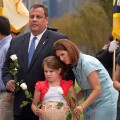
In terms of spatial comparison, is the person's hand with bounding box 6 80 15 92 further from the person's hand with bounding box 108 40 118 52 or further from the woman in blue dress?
the person's hand with bounding box 108 40 118 52

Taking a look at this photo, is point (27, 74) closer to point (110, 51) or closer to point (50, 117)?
point (50, 117)

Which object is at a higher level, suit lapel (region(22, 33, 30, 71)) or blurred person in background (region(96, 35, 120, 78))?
suit lapel (region(22, 33, 30, 71))

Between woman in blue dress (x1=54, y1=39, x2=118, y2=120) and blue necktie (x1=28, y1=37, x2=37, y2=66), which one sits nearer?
woman in blue dress (x1=54, y1=39, x2=118, y2=120)

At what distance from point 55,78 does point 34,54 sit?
1.43 ft

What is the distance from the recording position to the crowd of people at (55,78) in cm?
556

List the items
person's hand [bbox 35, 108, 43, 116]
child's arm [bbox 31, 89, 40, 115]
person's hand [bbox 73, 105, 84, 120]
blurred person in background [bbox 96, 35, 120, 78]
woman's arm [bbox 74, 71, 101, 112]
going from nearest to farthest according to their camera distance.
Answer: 1. person's hand [bbox 73, 105, 84, 120]
2. woman's arm [bbox 74, 71, 101, 112]
3. person's hand [bbox 35, 108, 43, 116]
4. child's arm [bbox 31, 89, 40, 115]
5. blurred person in background [bbox 96, 35, 120, 78]

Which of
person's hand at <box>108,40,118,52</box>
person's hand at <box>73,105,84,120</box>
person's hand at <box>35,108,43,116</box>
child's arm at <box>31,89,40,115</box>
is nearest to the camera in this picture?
person's hand at <box>73,105,84,120</box>

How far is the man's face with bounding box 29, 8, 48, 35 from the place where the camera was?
5.98m

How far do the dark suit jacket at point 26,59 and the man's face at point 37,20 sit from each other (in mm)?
112

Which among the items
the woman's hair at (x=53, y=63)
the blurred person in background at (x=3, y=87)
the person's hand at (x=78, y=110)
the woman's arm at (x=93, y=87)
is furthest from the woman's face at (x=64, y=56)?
the blurred person in background at (x=3, y=87)

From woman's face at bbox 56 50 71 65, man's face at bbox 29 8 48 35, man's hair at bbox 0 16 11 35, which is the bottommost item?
woman's face at bbox 56 50 71 65

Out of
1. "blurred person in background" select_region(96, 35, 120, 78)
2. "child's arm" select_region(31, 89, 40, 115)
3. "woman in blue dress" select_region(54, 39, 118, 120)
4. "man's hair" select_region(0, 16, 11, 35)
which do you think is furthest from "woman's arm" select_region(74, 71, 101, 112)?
"blurred person in background" select_region(96, 35, 120, 78)

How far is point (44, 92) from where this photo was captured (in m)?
5.72

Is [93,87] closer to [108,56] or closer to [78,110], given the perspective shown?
[78,110]
